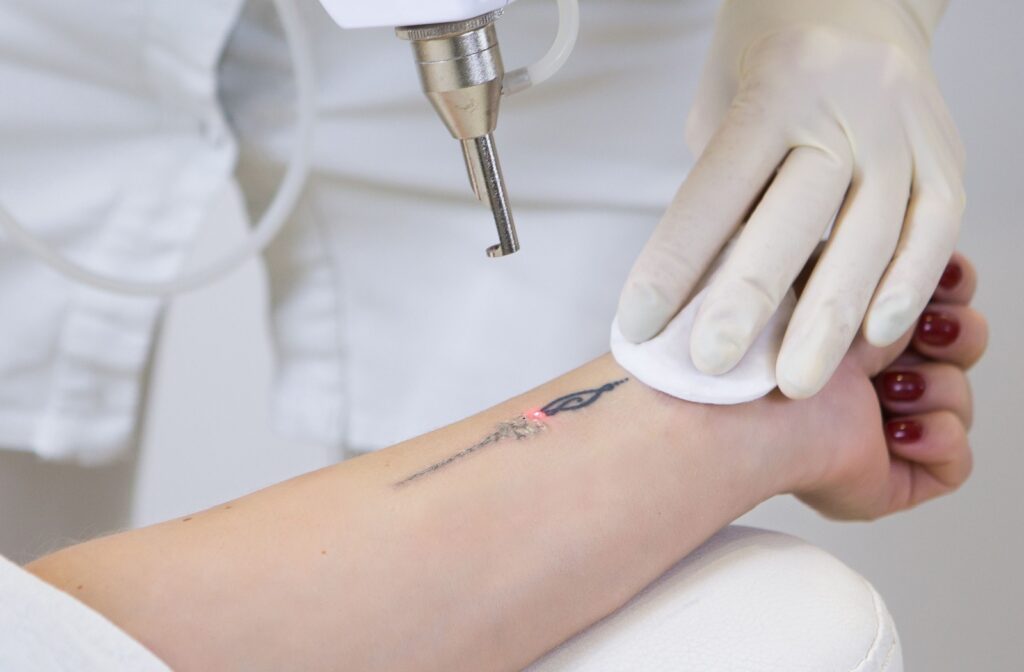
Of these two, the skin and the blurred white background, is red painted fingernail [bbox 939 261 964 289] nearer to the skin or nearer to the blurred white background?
the skin

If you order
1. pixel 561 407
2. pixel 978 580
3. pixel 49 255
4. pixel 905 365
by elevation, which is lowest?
pixel 978 580

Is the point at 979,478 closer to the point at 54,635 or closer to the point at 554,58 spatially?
the point at 554,58

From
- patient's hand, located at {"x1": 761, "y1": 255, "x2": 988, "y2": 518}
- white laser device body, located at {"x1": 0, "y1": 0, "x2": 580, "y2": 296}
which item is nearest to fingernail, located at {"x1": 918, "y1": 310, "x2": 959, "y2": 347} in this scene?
patient's hand, located at {"x1": 761, "y1": 255, "x2": 988, "y2": 518}

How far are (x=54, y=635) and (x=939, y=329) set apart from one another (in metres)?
0.74

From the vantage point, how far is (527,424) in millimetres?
701

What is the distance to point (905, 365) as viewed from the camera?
92cm

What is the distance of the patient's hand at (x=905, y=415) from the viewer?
2.56 feet

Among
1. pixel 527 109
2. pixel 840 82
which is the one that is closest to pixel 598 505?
pixel 840 82

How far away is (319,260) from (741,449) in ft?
2.02

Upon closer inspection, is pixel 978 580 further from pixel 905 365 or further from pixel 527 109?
pixel 527 109

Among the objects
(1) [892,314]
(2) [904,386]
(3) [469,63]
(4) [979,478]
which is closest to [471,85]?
(3) [469,63]

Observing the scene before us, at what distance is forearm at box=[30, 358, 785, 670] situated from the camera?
21.6 inches

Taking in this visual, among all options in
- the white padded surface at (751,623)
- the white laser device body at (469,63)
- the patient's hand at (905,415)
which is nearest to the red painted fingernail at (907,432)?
the patient's hand at (905,415)

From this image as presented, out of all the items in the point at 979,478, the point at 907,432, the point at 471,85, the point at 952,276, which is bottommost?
the point at 979,478
